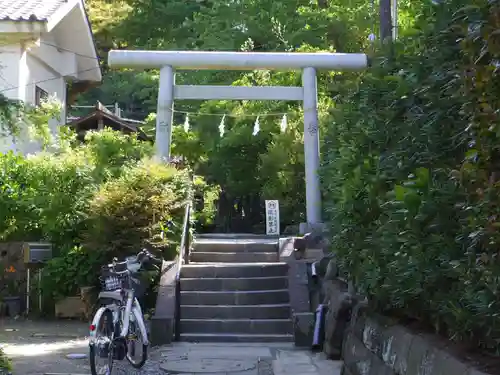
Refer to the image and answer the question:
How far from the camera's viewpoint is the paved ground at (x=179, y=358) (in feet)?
28.9

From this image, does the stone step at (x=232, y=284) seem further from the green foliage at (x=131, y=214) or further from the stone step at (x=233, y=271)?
the green foliage at (x=131, y=214)

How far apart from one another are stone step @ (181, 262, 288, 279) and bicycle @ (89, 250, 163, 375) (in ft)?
13.5

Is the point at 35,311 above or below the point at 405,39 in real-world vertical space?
below

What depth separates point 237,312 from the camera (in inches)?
480

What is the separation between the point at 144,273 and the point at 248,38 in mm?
13466

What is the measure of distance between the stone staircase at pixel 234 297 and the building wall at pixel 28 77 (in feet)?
16.2

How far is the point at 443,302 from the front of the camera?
16.4ft

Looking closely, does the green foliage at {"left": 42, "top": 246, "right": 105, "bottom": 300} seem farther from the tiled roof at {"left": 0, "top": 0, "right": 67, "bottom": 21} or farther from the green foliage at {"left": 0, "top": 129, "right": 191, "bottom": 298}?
the tiled roof at {"left": 0, "top": 0, "right": 67, "bottom": 21}

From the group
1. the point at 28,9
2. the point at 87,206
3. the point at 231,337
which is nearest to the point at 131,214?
the point at 87,206

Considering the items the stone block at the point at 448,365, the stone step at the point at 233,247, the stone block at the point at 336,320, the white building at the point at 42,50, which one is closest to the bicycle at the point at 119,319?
the stone block at the point at 336,320

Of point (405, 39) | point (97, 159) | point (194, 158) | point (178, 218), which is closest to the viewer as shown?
point (405, 39)

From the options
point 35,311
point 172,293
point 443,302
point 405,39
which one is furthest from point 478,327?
point 35,311

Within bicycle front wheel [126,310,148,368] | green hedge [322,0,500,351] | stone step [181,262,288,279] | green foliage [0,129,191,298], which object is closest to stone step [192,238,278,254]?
green foliage [0,129,191,298]

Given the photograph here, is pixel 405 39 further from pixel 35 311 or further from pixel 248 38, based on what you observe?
pixel 248 38
